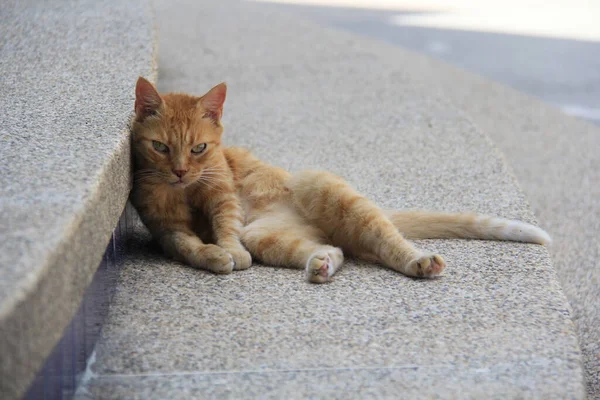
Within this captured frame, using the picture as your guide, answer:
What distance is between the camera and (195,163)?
3061 millimetres

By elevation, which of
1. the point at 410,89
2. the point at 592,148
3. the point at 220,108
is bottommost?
the point at 592,148

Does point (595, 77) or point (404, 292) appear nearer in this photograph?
point (404, 292)

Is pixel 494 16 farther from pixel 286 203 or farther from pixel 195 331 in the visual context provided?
pixel 195 331

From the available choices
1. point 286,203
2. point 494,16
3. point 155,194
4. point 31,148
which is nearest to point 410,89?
point 286,203

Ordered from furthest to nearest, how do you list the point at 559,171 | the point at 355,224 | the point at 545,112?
the point at 545,112
the point at 559,171
the point at 355,224

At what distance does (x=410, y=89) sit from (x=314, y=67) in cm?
96

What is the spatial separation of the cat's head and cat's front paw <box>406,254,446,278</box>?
91 cm

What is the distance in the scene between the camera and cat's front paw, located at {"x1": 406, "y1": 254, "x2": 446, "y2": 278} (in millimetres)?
2822

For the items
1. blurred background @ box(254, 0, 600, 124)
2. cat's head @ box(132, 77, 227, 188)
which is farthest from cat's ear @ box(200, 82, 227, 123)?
blurred background @ box(254, 0, 600, 124)

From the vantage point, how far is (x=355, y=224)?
303cm

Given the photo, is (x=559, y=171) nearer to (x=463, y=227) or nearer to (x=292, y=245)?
(x=463, y=227)

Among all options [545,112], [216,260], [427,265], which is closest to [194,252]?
[216,260]

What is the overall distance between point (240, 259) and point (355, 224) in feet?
1.56

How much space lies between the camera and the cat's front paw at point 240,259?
2.92 metres
